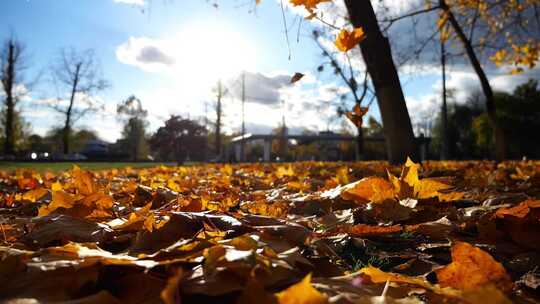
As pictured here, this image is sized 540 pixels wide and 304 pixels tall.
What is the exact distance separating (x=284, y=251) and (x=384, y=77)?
3.98 m

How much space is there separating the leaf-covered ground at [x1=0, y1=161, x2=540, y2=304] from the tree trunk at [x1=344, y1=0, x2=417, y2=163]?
2810mm

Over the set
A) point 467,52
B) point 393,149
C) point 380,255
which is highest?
point 467,52

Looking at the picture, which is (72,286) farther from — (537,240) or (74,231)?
(537,240)

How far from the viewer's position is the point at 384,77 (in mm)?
4453

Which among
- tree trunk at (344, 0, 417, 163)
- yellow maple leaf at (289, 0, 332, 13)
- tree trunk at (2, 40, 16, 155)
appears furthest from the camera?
tree trunk at (2, 40, 16, 155)

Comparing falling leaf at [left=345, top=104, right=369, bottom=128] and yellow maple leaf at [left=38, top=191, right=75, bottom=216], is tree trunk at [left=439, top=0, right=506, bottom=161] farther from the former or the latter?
→ yellow maple leaf at [left=38, top=191, right=75, bottom=216]

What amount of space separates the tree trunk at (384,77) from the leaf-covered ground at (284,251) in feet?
9.22

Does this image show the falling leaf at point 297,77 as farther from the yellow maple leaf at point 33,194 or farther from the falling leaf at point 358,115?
the yellow maple leaf at point 33,194

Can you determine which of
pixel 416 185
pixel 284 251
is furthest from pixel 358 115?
pixel 284 251

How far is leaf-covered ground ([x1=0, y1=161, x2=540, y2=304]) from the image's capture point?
653 millimetres

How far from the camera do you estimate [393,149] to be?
493 cm

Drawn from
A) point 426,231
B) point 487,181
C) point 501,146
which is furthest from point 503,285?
point 501,146

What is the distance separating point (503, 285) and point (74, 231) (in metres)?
1.06

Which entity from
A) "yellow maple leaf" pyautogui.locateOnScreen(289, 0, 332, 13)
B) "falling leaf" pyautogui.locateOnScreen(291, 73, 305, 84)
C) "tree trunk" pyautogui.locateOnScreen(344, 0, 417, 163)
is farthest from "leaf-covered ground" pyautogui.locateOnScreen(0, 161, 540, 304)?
"tree trunk" pyautogui.locateOnScreen(344, 0, 417, 163)
